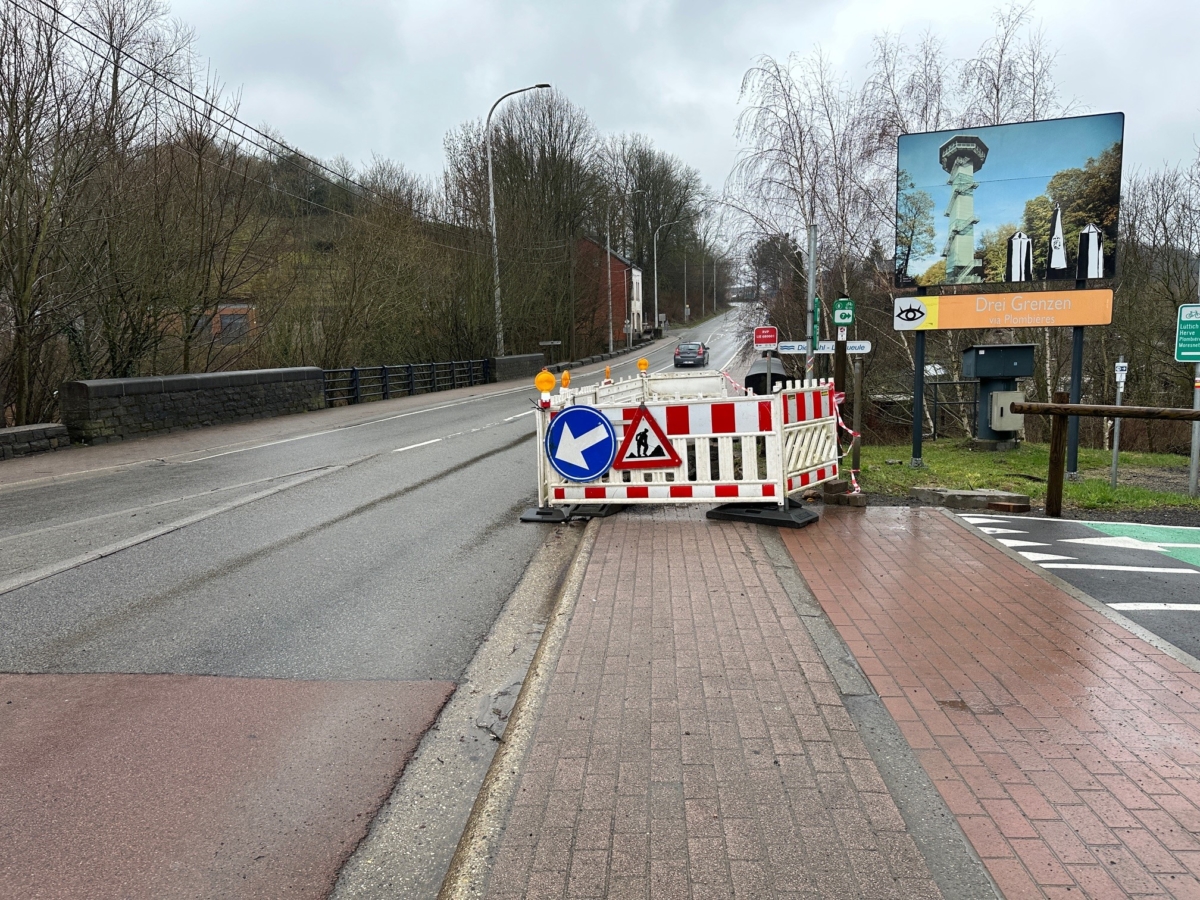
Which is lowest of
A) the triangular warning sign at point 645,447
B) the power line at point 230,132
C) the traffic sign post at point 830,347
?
the triangular warning sign at point 645,447

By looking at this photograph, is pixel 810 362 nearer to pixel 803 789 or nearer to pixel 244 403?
pixel 803 789

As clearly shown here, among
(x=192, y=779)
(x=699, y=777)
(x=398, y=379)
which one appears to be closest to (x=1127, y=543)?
(x=699, y=777)

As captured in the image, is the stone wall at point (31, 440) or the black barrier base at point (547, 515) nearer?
the black barrier base at point (547, 515)

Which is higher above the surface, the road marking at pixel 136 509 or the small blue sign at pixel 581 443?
the small blue sign at pixel 581 443

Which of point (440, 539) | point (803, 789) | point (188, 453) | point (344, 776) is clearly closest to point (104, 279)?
point (188, 453)

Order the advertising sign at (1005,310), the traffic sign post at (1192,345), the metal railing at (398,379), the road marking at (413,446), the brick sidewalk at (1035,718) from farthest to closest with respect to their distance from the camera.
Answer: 1. the metal railing at (398,379)
2. the road marking at (413,446)
3. the advertising sign at (1005,310)
4. the traffic sign post at (1192,345)
5. the brick sidewalk at (1035,718)

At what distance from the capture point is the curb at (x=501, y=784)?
8.68 feet

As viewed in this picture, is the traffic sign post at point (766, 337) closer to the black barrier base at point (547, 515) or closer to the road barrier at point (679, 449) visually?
the road barrier at point (679, 449)

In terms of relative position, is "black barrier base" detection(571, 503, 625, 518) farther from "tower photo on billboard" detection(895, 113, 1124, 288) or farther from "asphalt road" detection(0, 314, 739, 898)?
"tower photo on billboard" detection(895, 113, 1124, 288)

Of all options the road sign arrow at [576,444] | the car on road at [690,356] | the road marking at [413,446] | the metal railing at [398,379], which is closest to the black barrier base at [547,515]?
the road sign arrow at [576,444]

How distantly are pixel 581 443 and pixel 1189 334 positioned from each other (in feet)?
27.0

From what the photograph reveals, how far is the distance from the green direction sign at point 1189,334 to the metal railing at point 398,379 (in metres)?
20.0

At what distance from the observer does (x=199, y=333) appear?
20312 millimetres

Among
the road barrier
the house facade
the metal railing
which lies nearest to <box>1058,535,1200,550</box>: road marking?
the road barrier
